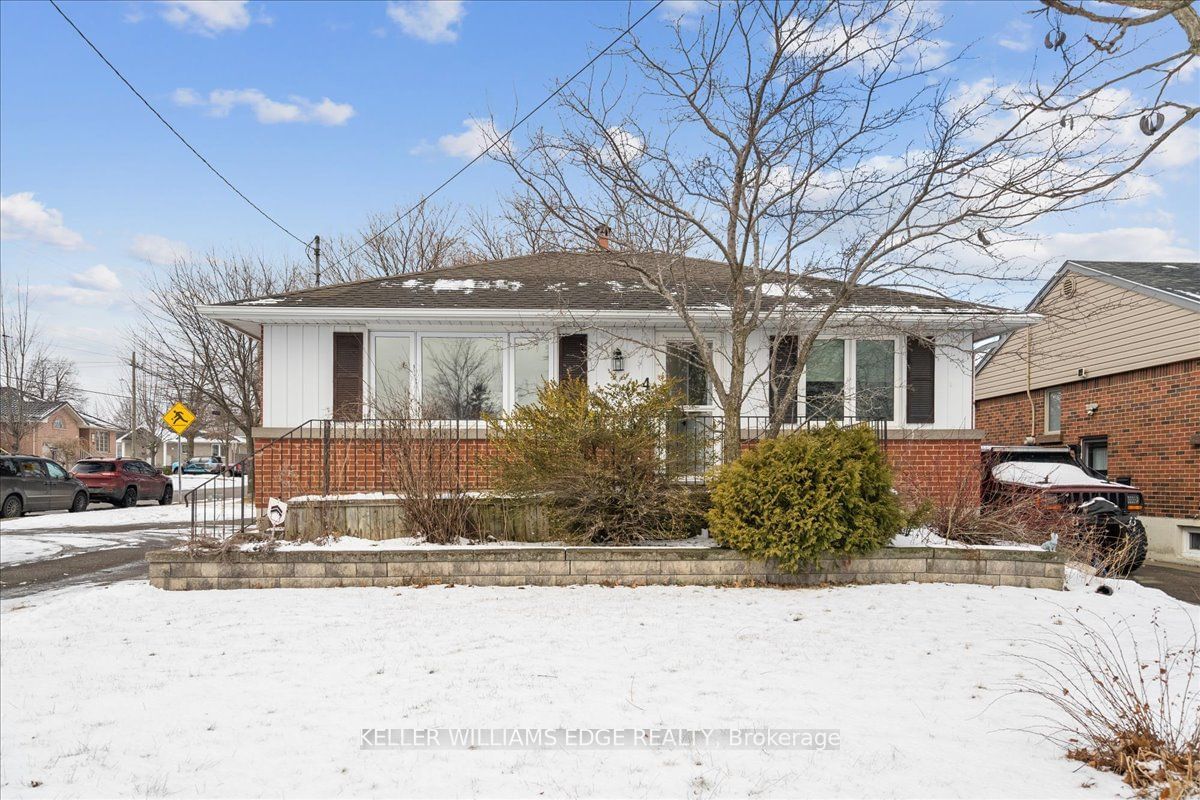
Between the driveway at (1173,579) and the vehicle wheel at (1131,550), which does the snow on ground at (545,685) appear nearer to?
the vehicle wheel at (1131,550)

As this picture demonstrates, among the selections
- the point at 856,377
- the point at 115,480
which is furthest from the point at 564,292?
the point at 115,480

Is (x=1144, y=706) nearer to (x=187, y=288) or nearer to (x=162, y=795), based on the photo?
(x=162, y=795)

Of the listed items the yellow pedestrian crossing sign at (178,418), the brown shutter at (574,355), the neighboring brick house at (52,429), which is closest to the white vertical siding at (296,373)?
the brown shutter at (574,355)

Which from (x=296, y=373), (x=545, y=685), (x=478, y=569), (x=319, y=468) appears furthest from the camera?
(x=296, y=373)

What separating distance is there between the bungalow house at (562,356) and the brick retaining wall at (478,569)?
292 cm

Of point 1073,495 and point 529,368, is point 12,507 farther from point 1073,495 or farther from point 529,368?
point 1073,495

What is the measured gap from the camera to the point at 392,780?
11.4 ft

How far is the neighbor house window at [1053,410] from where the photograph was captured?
57.5 feet

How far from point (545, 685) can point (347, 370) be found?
7.74 metres

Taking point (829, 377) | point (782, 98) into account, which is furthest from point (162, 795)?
point (829, 377)

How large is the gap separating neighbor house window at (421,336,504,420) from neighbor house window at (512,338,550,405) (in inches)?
8.5

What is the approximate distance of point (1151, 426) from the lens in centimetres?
1416

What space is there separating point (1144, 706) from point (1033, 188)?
251 inches

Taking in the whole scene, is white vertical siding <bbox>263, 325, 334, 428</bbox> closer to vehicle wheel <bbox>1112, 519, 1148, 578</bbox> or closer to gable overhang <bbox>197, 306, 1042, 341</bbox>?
gable overhang <bbox>197, 306, 1042, 341</bbox>
